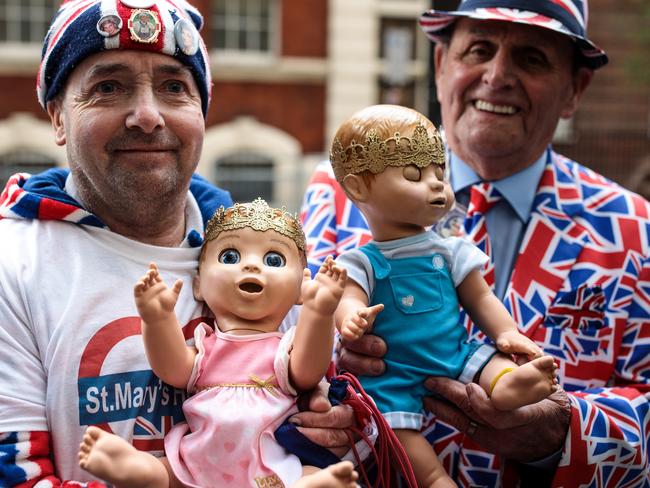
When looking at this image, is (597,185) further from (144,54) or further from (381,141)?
(144,54)

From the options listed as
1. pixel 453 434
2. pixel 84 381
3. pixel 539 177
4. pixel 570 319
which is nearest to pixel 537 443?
pixel 453 434

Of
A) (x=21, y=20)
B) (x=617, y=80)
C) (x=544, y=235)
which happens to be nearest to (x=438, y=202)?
(x=544, y=235)

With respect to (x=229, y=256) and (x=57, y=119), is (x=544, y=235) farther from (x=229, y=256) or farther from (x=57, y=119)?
(x=57, y=119)

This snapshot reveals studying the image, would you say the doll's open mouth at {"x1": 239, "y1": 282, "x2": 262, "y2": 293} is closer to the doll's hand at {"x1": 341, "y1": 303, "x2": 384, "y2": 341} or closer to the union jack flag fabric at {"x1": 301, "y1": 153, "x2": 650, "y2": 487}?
the doll's hand at {"x1": 341, "y1": 303, "x2": 384, "y2": 341}

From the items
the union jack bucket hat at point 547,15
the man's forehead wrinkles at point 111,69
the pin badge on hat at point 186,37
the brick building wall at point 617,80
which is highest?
the union jack bucket hat at point 547,15

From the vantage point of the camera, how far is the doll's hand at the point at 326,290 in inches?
81.0

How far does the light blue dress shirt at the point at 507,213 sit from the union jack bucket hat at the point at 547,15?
521 millimetres

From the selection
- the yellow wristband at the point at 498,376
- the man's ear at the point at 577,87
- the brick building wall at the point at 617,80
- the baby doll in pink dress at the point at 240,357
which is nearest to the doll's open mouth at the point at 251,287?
the baby doll in pink dress at the point at 240,357

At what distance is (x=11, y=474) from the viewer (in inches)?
80.9

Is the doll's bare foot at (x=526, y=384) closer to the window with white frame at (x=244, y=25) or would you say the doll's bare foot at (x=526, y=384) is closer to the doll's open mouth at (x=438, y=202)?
the doll's open mouth at (x=438, y=202)

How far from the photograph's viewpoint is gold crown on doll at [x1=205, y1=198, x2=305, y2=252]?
2268 millimetres

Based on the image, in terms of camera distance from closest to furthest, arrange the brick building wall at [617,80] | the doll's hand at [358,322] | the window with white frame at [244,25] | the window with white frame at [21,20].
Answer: the doll's hand at [358,322], the window with white frame at [21,20], the window with white frame at [244,25], the brick building wall at [617,80]

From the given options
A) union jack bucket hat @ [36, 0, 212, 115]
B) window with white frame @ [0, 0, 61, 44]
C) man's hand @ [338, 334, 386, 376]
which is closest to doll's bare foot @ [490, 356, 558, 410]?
man's hand @ [338, 334, 386, 376]

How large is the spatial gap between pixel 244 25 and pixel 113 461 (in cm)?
1423
